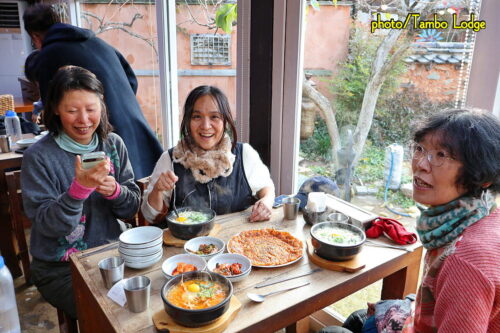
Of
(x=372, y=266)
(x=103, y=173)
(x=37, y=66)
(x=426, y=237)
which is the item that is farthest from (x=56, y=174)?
(x=426, y=237)

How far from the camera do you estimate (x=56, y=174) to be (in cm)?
186

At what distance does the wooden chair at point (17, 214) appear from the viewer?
2.64 meters

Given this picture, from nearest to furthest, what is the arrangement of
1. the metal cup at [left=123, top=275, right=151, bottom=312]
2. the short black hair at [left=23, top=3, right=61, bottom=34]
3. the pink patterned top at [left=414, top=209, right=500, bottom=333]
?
the pink patterned top at [left=414, top=209, right=500, bottom=333]
the metal cup at [left=123, top=275, right=151, bottom=312]
the short black hair at [left=23, top=3, right=61, bottom=34]

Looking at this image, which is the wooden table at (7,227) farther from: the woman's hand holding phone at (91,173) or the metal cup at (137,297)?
the metal cup at (137,297)

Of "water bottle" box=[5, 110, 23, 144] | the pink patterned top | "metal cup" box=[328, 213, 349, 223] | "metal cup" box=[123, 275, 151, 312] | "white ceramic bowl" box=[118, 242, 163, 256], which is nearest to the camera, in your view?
the pink patterned top

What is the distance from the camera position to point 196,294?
121cm

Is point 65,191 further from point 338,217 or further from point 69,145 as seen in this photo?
point 338,217

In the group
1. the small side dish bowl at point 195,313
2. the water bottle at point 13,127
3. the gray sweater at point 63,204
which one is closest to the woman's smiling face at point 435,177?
the small side dish bowl at point 195,313

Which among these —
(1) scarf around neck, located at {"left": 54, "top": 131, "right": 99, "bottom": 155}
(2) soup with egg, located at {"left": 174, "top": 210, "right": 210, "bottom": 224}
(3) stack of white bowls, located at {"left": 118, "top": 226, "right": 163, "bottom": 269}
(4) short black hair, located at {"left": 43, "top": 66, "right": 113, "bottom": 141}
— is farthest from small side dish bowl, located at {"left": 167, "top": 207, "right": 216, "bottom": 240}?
(4) short black hair, located at {"left": 43, "top": 66, "right": 113, "bottom": 141}

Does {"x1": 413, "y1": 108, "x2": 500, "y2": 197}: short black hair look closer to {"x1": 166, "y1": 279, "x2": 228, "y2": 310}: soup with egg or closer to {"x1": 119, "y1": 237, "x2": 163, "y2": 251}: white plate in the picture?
{"x1": 166, "y1": 279, "x2": 228, "y2": 310}: soup with egg

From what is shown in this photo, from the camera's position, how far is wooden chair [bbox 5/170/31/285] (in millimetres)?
2643

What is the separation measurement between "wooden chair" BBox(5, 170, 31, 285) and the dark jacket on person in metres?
0.63

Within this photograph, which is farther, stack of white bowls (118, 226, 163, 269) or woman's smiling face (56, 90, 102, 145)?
woman's smiling face (56, 90, 102, 145)

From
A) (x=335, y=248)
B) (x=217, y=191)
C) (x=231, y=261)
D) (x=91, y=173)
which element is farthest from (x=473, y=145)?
(x=91, y=173)
